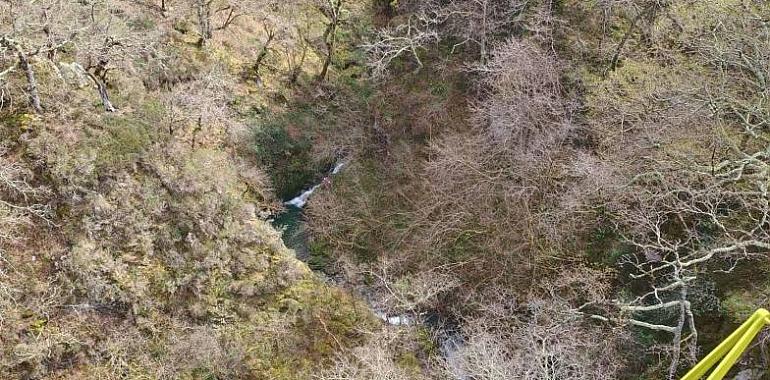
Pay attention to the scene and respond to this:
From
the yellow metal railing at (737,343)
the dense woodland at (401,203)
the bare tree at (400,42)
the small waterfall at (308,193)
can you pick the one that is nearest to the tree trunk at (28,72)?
the dense woodland at (401,203)

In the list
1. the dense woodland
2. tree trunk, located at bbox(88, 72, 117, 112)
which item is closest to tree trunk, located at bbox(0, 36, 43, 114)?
the dense woodland

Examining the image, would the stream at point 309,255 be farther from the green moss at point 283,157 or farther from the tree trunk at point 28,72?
the tree trunk at point 28,72

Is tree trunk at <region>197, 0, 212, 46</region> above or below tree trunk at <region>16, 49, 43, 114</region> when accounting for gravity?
above

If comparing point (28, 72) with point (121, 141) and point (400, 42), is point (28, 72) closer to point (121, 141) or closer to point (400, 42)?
point (121, 141)

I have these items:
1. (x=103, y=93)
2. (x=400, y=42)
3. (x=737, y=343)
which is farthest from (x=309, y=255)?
(x=737, y=343)

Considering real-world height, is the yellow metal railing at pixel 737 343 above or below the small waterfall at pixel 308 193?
above

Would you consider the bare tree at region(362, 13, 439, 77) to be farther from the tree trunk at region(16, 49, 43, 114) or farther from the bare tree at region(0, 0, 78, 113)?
the tree trunk at region(16, 49, 43, 114)
